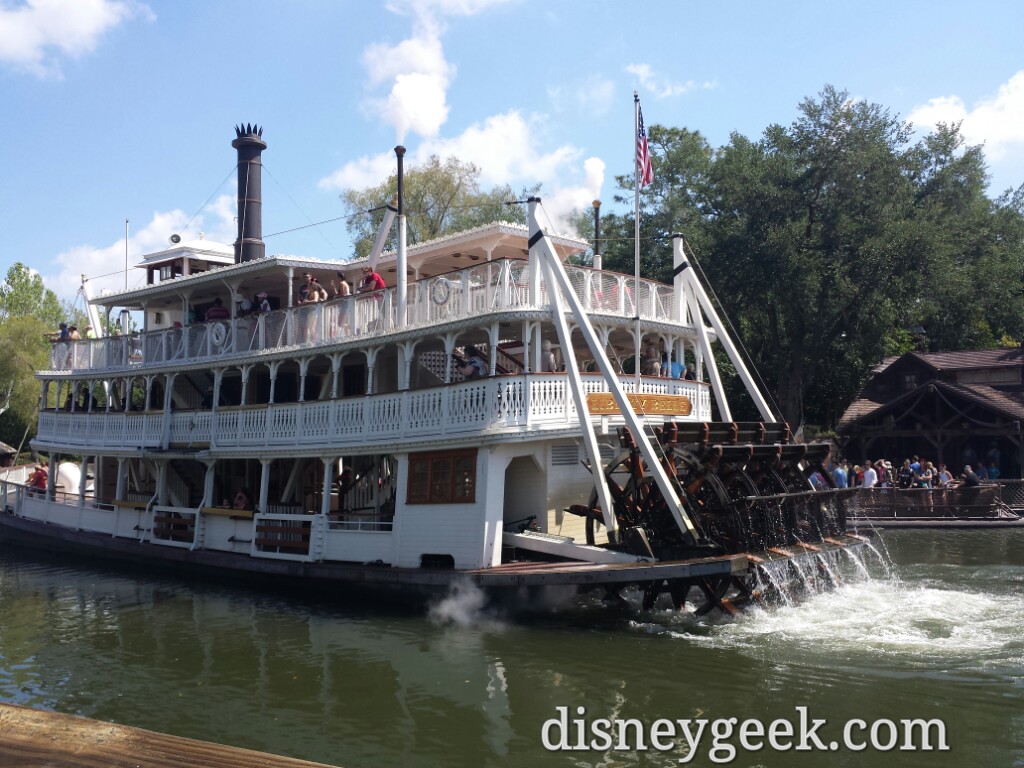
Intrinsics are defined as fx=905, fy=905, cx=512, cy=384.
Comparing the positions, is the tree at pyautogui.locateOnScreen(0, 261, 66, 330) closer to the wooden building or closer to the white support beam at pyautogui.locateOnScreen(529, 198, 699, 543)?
the wooden building

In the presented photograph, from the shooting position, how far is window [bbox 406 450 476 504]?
13359 mm

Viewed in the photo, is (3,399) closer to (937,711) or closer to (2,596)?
(2,596)

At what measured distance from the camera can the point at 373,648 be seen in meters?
11.4

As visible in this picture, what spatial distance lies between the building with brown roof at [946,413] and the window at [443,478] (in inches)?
879

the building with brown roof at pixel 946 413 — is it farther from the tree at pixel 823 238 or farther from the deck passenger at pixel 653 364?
the deck passenger at pixel 653 364

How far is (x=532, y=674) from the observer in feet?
32.8

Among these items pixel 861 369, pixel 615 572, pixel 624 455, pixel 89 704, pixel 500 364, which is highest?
pixel 861 369

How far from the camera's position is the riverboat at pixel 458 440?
41.9ft

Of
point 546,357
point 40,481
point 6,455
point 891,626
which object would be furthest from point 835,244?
point 6,455

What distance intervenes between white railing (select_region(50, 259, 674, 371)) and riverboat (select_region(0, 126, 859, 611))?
42 mm

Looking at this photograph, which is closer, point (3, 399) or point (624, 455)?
point (624, 455)

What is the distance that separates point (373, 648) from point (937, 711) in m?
6.42

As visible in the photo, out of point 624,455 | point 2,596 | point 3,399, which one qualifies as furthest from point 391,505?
point 3,399

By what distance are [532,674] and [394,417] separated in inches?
218
